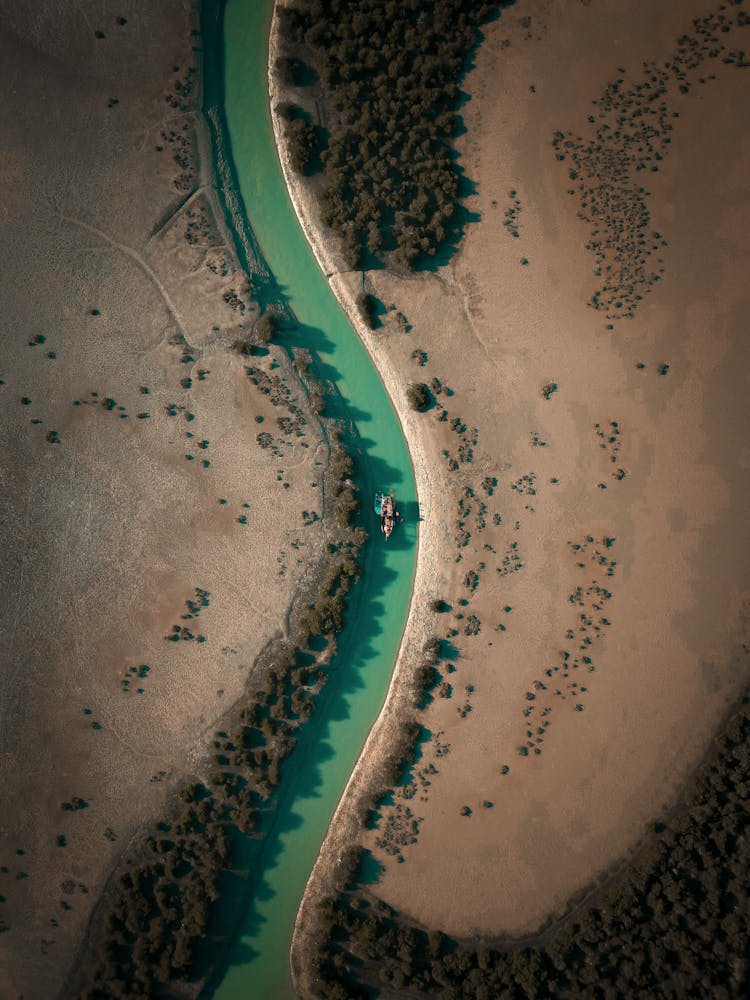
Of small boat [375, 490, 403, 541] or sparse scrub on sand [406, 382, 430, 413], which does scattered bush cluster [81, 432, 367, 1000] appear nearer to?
small boat [375, 490, 403, 541]

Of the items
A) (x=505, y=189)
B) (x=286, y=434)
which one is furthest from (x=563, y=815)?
(x=505, y=189)

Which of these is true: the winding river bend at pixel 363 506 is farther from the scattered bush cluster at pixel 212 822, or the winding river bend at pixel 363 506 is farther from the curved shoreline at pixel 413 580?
the scattered bush cluster at pixel 212 822

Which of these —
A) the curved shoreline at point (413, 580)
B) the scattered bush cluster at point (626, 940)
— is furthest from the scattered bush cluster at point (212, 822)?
the scattered bush cluster at point (626, 940)

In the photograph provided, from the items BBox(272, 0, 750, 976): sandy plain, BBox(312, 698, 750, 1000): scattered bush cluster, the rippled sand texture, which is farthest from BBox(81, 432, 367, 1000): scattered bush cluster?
BBox(312, 698, 750, 1000): scattered bush cluster

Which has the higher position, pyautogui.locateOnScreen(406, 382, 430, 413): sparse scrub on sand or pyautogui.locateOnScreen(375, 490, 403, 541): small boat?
pyautogui.locateOnScreen(406, 382, 430, 413): sparse scrub on sand

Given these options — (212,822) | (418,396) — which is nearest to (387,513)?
(418,396)

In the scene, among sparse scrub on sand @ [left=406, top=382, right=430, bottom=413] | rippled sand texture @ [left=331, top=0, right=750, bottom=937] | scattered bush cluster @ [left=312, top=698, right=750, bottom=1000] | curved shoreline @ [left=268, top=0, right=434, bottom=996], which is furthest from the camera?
sparse scrub on sand @ [left=406, top=382, right=430, bottom=413]
